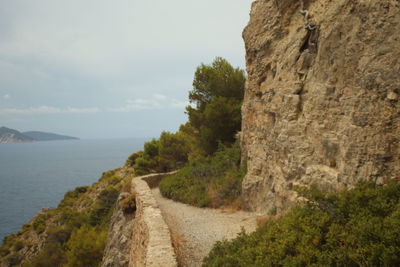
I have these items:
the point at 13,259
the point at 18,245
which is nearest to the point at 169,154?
the point at 13,259

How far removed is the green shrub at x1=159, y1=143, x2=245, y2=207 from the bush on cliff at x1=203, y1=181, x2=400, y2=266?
5555 millimetres

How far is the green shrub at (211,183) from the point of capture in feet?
37.2

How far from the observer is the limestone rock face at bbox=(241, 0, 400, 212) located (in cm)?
473

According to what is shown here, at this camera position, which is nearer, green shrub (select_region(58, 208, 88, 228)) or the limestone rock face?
the limestone rock face

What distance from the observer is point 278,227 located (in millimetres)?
5422

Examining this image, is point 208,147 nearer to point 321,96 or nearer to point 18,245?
point 321,96

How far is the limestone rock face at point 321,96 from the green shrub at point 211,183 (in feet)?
4.58

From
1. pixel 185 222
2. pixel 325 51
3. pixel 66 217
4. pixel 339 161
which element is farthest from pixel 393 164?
pixel 66 217

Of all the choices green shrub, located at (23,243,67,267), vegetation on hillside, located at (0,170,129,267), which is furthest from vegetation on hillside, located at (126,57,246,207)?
green shrub, located at (23,243,67,267)

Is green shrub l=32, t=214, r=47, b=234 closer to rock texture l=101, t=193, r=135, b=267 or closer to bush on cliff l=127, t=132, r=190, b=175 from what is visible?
bush on cliff l=127, t=132, r=190, b=175

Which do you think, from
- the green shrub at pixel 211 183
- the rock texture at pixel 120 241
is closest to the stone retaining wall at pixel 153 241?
the rock texture at pixel 120 241

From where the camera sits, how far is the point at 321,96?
253 inches

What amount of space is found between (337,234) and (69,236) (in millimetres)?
26468

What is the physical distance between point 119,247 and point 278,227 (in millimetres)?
8359
